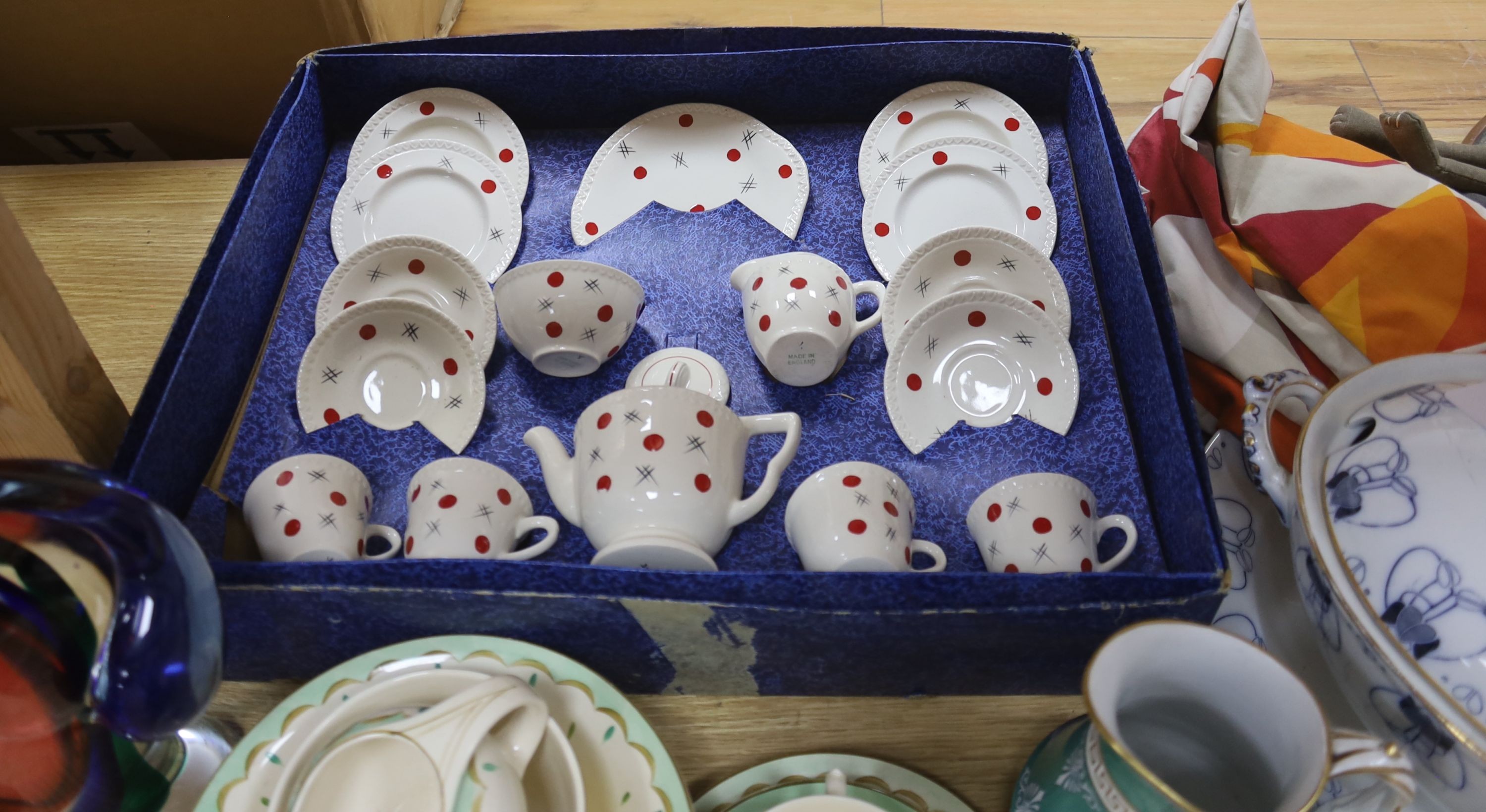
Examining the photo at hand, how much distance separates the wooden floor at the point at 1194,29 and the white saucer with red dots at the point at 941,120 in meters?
0.24

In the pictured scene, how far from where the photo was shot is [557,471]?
27.2 inches

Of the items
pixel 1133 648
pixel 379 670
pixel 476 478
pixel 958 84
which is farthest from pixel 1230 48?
pixel 379 670

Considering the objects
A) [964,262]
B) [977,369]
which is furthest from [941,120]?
[977,369]

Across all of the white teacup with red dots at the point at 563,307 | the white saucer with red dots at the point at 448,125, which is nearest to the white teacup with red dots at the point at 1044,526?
the white teacup with red dots at the point at 563,307

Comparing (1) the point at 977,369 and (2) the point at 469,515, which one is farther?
(1) the point at 977,369

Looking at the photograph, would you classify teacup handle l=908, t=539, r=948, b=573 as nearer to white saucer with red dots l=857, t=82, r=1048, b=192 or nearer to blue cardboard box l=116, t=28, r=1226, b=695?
blue cardboard box l=116, t=28, r=1226, b=695

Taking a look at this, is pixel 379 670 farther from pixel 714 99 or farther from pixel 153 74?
pixel 153 74

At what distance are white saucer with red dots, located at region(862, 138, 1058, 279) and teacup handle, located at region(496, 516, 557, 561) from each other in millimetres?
397

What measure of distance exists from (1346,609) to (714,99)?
72 centimetres

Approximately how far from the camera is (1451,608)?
1.59 ft

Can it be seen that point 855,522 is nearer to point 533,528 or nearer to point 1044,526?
point 1044,526

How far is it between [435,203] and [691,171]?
0.25 meters

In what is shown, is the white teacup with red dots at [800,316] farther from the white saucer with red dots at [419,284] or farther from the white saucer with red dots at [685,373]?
the white saucer with red dots at [419,284]

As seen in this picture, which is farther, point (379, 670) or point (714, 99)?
point (714, 99)
